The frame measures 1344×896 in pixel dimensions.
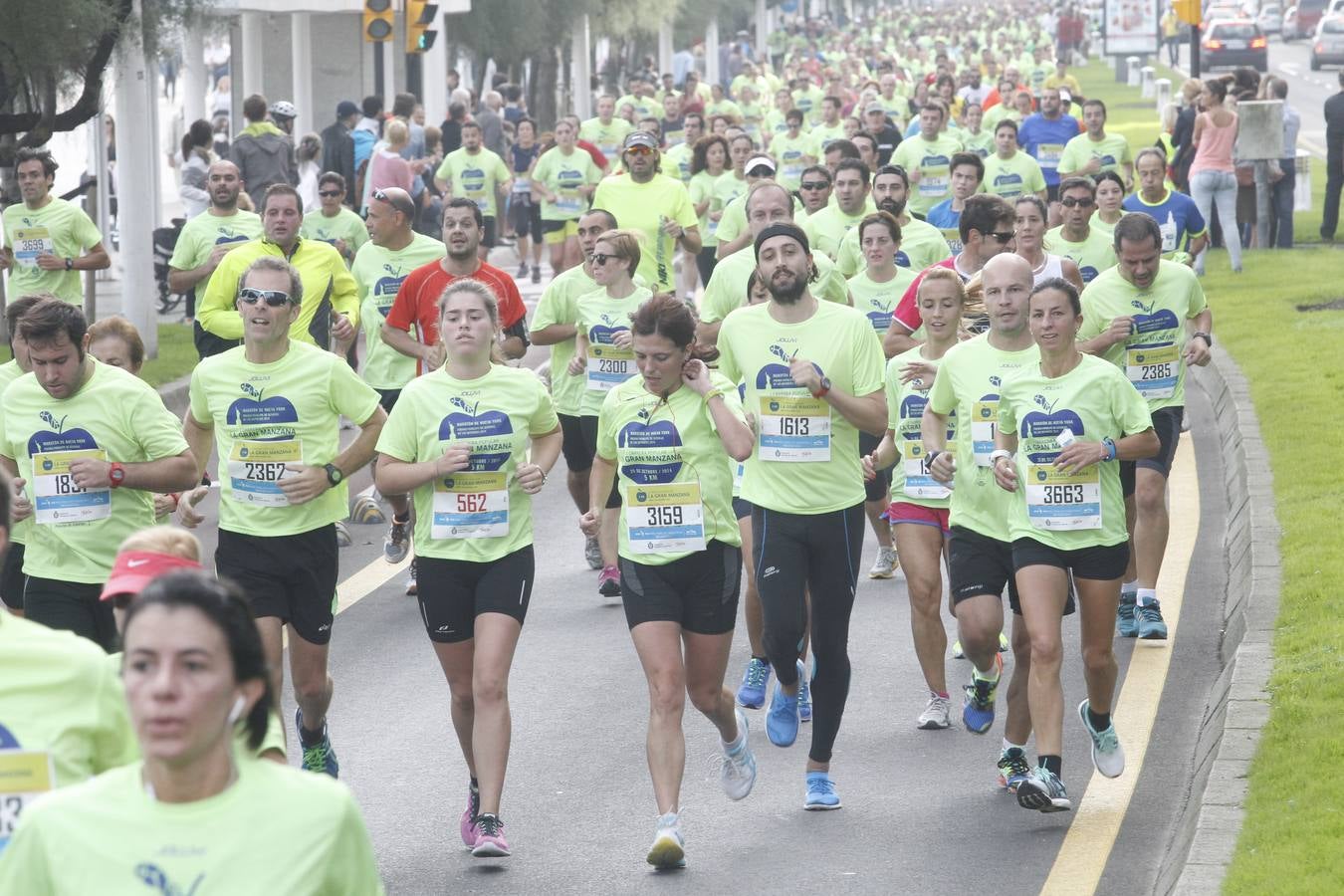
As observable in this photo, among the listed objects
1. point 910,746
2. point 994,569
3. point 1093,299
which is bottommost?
point 910,746

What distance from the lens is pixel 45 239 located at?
13.1 m

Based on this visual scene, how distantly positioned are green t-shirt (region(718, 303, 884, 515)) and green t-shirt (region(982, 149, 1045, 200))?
36.6 ft

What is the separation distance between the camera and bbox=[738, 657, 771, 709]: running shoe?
9.01 metres

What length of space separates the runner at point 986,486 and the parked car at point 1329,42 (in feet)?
205

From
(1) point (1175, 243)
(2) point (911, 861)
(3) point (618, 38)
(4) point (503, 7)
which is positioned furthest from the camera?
(3) point (618, 38)

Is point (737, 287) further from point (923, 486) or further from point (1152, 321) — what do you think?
point (923, 486)

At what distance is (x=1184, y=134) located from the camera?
25.3 metres

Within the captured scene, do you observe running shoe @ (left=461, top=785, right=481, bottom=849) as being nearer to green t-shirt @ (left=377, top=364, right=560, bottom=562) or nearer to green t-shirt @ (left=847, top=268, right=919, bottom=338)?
green t-shirt @ (left=377, top=364, right=560, bottom=562)

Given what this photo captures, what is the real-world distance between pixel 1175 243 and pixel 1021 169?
5.74 metres

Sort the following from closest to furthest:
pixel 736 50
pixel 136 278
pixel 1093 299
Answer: pixel 1093 299
pixel 136 278
pixel 736 50

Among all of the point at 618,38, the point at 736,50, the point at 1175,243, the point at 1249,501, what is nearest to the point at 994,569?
the point at 1249,501

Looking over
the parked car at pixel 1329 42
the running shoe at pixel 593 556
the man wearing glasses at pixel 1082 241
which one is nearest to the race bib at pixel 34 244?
the running shoe at pixel 593 556

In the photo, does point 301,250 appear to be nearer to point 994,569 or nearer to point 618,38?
point 994,569

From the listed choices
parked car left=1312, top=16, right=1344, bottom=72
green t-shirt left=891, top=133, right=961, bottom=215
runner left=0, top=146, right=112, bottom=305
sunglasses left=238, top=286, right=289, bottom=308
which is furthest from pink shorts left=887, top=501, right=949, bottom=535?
parked car left=1312, top=16, right=1344, bottom=72
